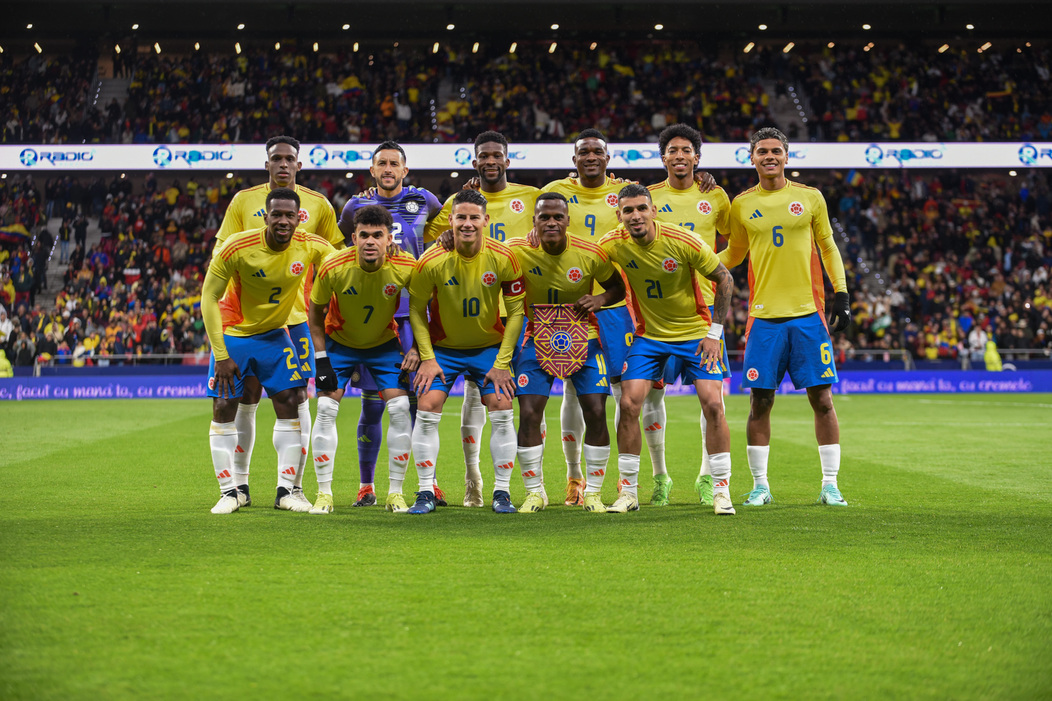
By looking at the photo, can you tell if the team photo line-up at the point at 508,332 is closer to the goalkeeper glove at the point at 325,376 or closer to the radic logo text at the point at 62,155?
the goalkeeper glove at the point at 325,376

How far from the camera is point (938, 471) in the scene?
890 centimetres

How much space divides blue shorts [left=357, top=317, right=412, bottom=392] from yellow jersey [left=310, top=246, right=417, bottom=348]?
0.63 feet

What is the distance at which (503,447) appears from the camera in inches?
256

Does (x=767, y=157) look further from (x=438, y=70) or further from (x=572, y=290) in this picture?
(x=438, y=70)

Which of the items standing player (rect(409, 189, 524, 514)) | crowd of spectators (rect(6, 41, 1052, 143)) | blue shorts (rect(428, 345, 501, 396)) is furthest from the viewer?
crowd of spectators (rect(6, 41, 1052, 143))

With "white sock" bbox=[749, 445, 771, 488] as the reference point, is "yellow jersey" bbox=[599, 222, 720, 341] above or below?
above

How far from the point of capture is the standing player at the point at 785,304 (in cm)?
687

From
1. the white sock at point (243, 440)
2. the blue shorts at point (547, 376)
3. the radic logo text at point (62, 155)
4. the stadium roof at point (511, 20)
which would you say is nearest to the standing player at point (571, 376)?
the blue shorts at point (547, 376)

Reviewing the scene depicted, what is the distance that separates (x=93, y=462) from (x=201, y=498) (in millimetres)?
3019

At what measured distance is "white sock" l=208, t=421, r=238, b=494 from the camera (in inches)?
258

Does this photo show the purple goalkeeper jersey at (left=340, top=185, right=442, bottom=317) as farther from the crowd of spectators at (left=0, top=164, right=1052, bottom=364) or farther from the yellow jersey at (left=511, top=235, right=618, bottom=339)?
the crowd of spectators at (left=0, top=164, right=1052, bottom=364)

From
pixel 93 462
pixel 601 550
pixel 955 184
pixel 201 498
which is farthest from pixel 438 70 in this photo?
pixel 601 550

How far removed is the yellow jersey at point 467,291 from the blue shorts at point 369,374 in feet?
0.98

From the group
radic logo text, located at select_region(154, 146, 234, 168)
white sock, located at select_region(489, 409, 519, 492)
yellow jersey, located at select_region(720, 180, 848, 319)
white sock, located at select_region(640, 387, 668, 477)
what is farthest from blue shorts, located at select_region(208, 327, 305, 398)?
radic logo text, located at select_region(154, 146, 234, 168)
